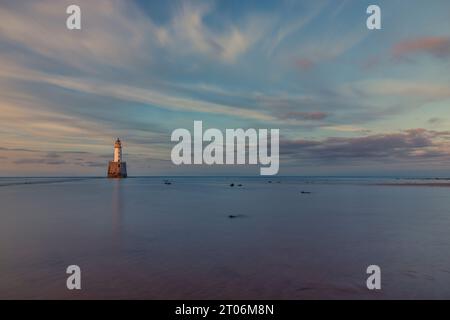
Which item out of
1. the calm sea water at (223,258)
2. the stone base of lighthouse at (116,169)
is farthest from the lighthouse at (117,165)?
the calm sea water at (223,258)

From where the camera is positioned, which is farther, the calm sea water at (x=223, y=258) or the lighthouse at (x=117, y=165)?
the lighthouse at (x=117, y=165)

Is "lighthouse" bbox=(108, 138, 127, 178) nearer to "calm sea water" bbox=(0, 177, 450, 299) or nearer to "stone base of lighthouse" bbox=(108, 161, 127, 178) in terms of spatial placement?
"stone base of lighthouse" bbox=(108, 161, 127, 178)

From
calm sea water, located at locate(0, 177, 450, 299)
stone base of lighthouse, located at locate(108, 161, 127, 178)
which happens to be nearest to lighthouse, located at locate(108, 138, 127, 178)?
stone base of lighthouse, located at locate(108, 161, 127, 178)

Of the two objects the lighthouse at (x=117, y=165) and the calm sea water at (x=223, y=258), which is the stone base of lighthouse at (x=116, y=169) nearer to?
the lighthouse at (x=117, y=165)

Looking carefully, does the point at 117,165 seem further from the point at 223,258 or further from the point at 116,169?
the point at 223,258

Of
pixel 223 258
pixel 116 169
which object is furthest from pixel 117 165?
pixel 223 258

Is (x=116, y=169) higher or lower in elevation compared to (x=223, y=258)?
higher

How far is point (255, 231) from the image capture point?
728 inches

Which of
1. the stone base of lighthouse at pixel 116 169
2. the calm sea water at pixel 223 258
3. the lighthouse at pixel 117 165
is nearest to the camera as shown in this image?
the calm sea water at pixel 223 258

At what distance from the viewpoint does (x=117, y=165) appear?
12556 cm

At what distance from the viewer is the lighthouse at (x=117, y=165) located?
117 m
